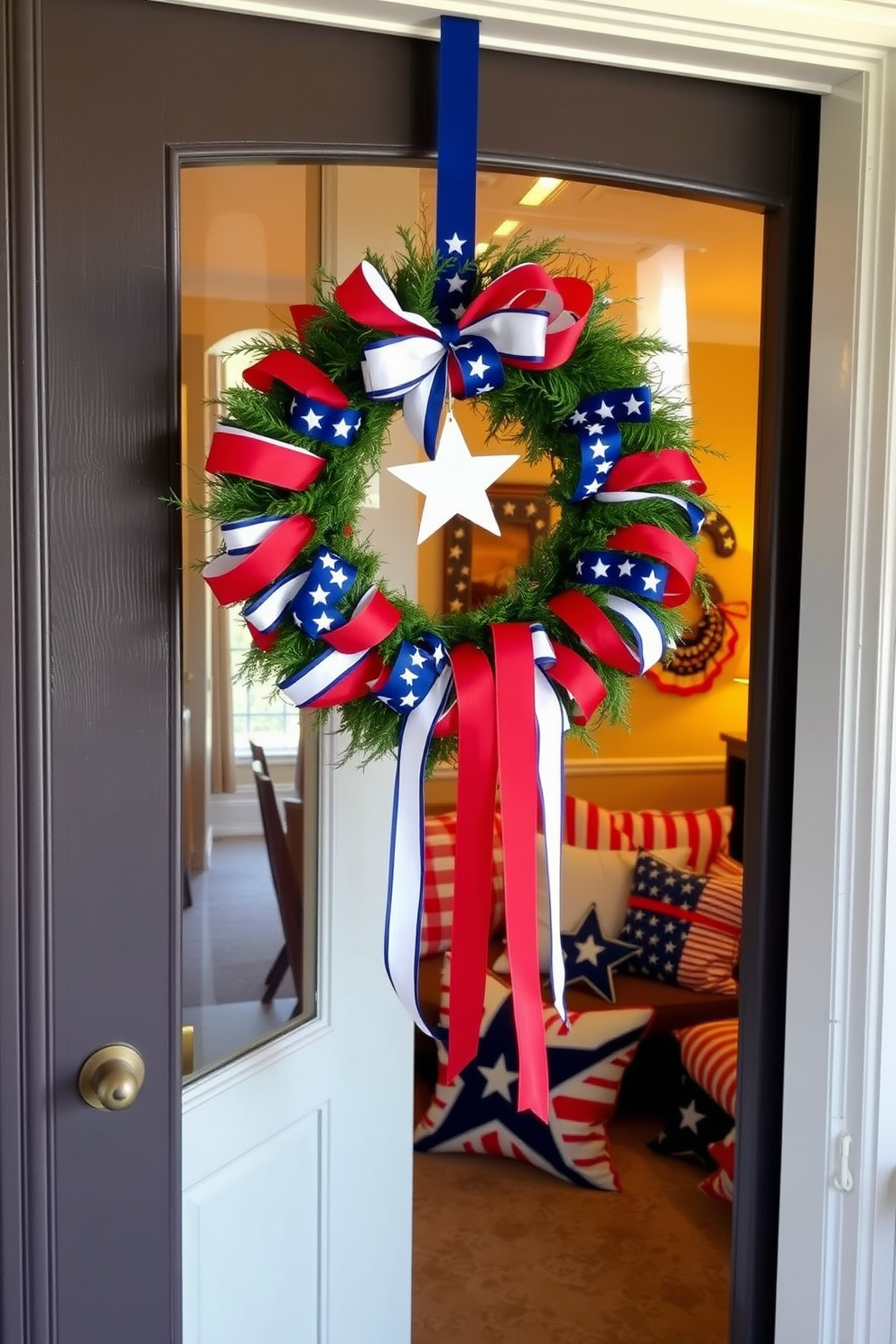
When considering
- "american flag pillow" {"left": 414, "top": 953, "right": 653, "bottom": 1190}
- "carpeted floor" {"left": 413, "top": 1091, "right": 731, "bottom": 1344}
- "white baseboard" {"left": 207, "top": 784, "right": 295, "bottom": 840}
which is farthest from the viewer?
"american flag pillow" {"left": 414, "top": 953, "right": 653, "bottom": 1190}

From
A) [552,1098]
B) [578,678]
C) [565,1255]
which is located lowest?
[565,1255]

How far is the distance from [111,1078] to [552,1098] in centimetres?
173

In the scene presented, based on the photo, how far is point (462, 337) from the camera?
1.11 m

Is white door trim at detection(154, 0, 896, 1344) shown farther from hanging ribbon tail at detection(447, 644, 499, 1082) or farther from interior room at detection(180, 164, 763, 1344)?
hanging ribbon tail at detection(447, 644, 499, 1082)

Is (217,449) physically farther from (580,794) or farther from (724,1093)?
(580,794)

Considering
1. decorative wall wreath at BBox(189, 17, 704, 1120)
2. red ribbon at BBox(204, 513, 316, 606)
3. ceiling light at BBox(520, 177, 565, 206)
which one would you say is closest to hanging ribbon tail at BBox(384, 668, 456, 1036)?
decorative wall wreath at BBox(189, 17, 704, 1120)

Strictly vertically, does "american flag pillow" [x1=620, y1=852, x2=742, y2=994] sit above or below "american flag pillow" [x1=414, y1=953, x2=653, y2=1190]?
above

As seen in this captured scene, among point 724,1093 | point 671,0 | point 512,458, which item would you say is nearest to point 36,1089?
point 512,458

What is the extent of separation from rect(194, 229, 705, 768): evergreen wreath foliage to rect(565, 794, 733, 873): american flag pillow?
8.55 ft

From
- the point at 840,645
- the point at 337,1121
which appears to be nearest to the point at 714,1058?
the point at 337,1121

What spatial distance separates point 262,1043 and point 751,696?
804 millimetres

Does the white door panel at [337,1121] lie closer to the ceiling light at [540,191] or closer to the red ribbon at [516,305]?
the red ribbon at [516,305]

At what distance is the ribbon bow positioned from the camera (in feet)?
3.43

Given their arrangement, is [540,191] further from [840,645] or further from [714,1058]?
[714,1058]
